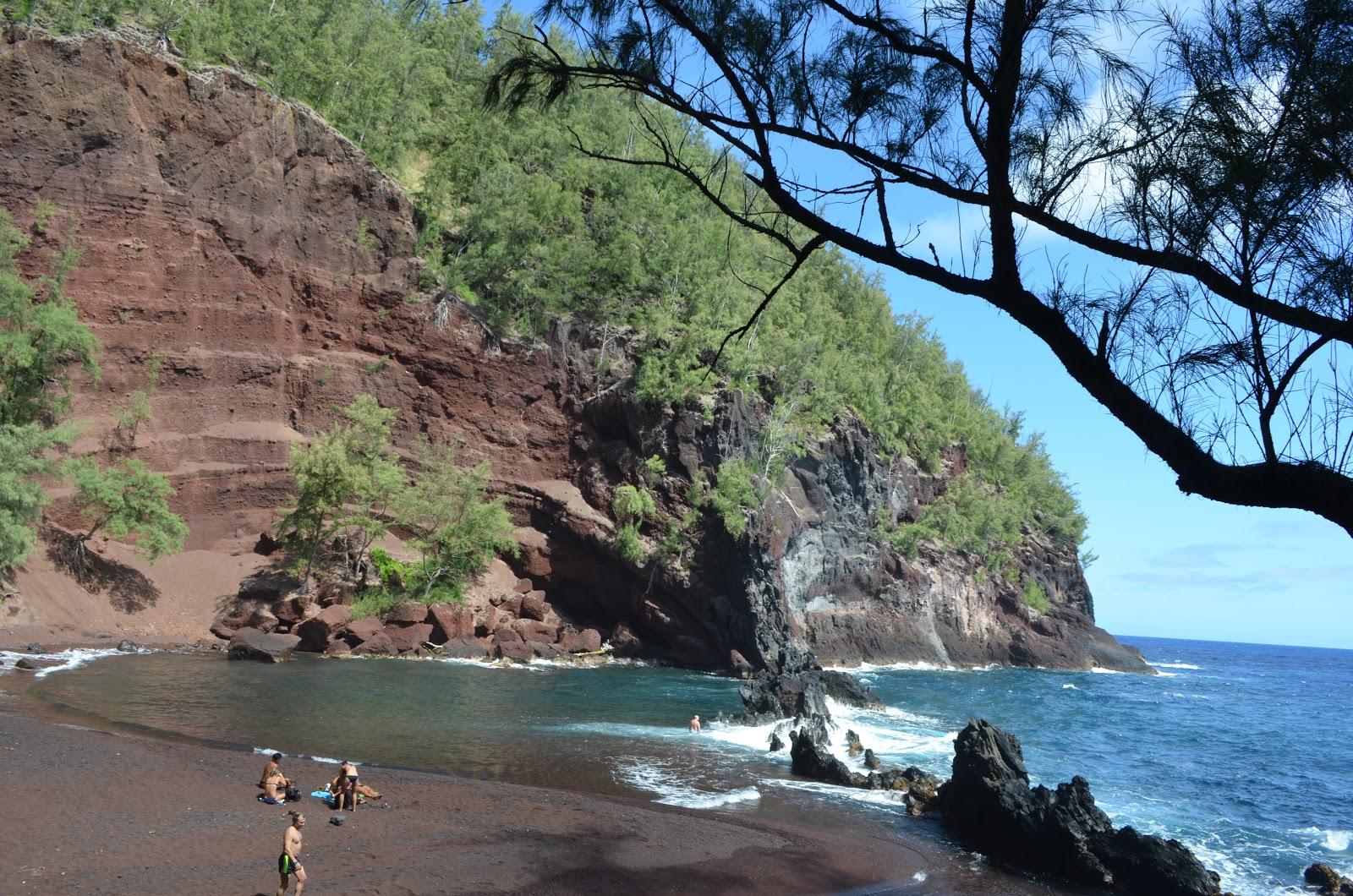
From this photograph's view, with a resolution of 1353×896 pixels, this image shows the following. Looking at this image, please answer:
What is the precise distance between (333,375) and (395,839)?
101ft

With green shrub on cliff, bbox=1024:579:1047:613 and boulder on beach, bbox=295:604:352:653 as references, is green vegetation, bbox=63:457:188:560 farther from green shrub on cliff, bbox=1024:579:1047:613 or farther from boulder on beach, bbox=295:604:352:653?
green shrub on cliff, bbox=1024:579:1047:613

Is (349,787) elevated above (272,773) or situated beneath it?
situated beneath

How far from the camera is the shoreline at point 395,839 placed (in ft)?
36.2

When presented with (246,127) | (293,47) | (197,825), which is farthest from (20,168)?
(197,825)

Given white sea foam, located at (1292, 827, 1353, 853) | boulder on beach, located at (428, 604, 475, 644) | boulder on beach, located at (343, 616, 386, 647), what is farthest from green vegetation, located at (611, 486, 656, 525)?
white sea foam, located at (1292, 827, 1353, 853)

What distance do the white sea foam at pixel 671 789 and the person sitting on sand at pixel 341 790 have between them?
5007 millimetres

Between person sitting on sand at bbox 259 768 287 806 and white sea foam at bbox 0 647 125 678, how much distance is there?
1215 centimetres

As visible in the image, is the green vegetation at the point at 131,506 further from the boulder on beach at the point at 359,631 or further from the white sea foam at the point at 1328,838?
the white sea foam at the point at 1328,838

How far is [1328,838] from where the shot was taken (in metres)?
19.0

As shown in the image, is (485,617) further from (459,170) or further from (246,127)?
(459,170)

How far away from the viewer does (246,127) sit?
38688 millimetres

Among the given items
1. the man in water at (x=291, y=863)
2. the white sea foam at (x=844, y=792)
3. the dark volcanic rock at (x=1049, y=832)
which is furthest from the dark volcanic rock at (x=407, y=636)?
the man in water at (x=291, y=863)

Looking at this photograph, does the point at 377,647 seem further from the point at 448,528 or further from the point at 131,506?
the point at 131,506

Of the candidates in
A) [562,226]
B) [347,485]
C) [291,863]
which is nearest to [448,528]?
[347,485]
